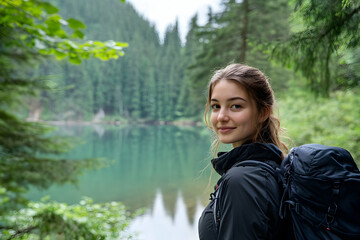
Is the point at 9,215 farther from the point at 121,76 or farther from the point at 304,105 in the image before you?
the point at 121,76

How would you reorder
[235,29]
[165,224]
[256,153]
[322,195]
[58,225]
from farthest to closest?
1. [235,29]
2. [165,224]
3. [58,225]
4. [256,153]
5. [322,195]

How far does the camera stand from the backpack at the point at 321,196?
0.75m

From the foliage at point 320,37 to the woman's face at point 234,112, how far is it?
0.71 m

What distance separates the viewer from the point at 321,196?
0.79 m

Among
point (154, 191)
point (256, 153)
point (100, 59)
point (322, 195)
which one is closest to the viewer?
point (322, 195)

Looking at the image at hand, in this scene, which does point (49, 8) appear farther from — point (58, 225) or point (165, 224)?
point (165, 224)

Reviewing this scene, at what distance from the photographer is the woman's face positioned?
1.21m

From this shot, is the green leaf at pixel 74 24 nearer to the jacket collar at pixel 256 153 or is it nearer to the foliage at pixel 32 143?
the foliage at pixel 32 143

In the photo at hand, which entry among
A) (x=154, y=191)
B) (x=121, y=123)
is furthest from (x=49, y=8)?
(x=121, y=123)

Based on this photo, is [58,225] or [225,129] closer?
[225,129]

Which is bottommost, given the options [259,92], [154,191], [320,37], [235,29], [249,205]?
[154,191]

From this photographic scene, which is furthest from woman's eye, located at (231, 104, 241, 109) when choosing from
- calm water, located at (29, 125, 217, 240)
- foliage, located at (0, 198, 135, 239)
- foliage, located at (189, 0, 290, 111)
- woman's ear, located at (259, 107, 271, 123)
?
foliage, located at (189, 0, 290, 111)

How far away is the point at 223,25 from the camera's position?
11.8 metres

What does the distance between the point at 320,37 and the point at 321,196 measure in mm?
1642
